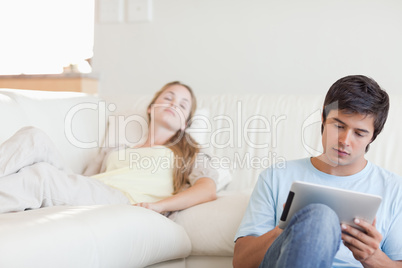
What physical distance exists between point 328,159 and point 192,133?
958 millimetres

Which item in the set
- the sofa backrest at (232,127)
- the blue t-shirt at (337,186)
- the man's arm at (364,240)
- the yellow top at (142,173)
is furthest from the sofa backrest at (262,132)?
the man's arm at (364,240)

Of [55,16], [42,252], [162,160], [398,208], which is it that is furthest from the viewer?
[55,16]

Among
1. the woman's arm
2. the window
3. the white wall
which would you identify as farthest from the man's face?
A: the window

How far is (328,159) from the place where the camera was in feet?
4.75

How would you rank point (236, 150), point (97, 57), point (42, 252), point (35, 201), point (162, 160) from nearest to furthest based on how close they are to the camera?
1. point (42, 252)
2. point (35, 201)
3. point (162, 160)
4. point (236, 150)
5. point (97, 57)

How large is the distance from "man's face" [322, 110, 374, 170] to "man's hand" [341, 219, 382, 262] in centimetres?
26

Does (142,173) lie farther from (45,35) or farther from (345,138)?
(45,35)

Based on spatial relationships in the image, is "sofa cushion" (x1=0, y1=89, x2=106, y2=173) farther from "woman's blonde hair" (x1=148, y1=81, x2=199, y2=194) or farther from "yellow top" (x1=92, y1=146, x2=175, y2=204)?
"woman's blonde hair" (x1=148, y1=81, x2=199, y2=194)

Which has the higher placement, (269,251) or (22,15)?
(22,15)

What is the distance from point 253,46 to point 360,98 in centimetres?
144

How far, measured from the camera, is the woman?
61.2 inches

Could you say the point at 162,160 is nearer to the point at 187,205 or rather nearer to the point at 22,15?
the point at 187,205

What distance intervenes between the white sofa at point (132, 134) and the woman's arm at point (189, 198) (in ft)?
0.11

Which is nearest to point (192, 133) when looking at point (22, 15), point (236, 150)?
point (236, 150)
